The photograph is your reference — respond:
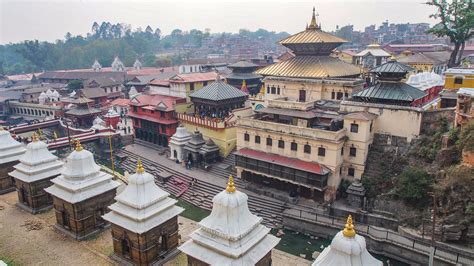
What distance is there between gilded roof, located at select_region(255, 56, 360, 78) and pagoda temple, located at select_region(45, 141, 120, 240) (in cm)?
2363

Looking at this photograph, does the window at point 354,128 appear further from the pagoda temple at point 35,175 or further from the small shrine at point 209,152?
the pagoda temple at point 35,175

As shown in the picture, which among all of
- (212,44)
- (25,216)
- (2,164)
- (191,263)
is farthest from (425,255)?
(212,44)

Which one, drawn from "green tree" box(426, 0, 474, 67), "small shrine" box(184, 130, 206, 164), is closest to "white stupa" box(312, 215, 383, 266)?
"small shrine" box(184, 130, 206, 164)

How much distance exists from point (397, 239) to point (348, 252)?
14521mm

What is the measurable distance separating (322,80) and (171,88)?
76.6 ft

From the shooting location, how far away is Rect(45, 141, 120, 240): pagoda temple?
20.9 metres

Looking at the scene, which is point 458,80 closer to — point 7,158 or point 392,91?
point 392,91

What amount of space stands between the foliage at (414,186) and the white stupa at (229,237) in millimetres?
15325

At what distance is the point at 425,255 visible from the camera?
Result: 2158 cm

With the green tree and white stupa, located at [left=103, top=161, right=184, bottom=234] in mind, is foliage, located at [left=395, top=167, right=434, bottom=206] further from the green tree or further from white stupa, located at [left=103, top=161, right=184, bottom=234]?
the green tree

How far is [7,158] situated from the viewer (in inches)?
1102

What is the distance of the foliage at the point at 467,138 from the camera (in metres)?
22.9

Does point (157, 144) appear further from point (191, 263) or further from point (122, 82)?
point (122, 82)

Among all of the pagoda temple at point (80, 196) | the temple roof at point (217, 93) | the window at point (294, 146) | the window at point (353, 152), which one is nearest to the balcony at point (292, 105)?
the window at point (294, 146)
